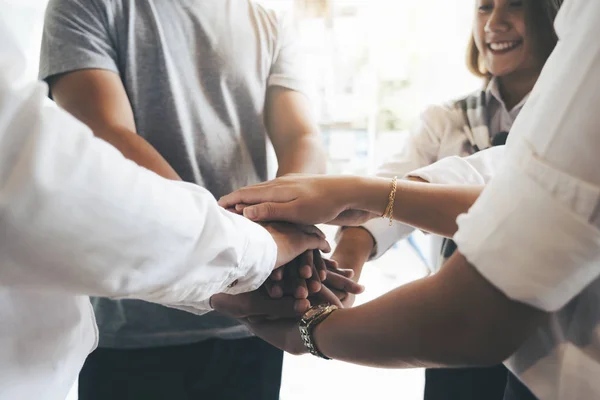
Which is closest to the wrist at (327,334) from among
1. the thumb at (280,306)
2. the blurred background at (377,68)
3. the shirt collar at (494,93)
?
the thumb at (280,306)

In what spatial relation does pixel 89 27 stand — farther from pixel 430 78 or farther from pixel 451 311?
pixel 430 78

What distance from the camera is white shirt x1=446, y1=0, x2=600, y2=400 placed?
14.5 inches

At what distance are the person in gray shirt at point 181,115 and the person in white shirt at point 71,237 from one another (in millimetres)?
347

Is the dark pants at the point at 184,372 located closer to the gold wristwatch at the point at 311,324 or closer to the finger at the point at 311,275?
the finger at the point at 311,275

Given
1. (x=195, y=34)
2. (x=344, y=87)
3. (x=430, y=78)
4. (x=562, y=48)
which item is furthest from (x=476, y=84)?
(x=562, y=48)

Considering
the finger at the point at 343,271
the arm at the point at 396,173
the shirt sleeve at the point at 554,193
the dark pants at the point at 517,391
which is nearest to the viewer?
the shirt sleeve at the point at 554,193

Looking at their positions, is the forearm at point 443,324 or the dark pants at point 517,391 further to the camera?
the dark pants at point 517,391

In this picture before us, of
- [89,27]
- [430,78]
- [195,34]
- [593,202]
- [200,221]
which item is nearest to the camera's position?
[593,202]

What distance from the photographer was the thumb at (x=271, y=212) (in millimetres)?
822

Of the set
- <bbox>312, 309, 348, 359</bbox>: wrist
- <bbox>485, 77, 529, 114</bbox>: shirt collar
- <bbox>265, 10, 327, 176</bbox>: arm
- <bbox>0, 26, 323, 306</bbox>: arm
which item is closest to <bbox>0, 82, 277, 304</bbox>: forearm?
<bbox>0, 26, 323, 306</bbox>: arm

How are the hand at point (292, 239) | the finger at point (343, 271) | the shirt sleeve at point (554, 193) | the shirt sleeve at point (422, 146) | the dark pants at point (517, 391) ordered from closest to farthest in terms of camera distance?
the shirt sleeve at point (554, 193) → the dark pants at point (517, 391) → the hand at point (292, 239) → the finger at point (343, 271) → the shirt sleeve at point (422, 146)

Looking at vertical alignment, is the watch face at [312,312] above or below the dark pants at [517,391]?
below

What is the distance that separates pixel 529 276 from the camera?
0.40 metres

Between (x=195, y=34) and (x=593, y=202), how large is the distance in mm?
829
